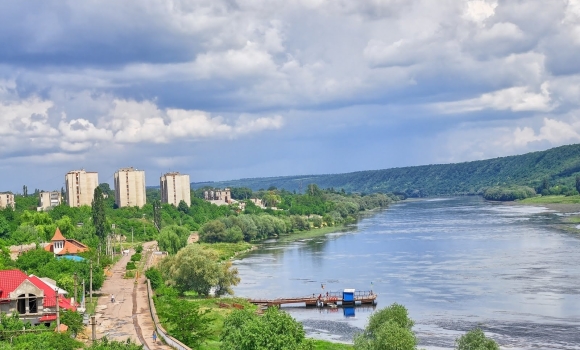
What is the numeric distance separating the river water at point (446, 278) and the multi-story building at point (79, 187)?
72.1 m

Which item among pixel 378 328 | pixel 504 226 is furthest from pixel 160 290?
pixel 504 226

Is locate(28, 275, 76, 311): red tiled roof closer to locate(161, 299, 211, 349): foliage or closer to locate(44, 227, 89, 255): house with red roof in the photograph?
locate(161, 299, 211, 349): foliage

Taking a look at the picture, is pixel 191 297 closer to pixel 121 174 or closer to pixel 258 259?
pixel 258 259

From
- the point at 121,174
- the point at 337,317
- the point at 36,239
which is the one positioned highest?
the point at 121,174

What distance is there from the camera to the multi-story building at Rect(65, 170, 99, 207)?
17512cm

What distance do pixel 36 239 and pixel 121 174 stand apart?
95.6 meters

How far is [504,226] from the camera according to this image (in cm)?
11950

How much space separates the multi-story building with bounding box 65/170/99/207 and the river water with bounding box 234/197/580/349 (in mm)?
72115

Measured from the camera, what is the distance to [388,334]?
118 ft

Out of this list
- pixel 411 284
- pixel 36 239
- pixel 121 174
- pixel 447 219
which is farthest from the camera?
pixel 121 174

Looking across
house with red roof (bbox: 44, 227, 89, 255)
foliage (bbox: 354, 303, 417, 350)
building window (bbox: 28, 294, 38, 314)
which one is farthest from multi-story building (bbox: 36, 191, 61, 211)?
foliage (bbox: 354, 303, 417, 350)

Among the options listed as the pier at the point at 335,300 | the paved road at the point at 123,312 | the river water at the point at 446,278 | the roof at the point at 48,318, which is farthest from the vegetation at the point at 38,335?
the pier at the point at 335,300

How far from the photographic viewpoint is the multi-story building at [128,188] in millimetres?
179000

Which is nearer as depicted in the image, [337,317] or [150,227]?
[337,317]
